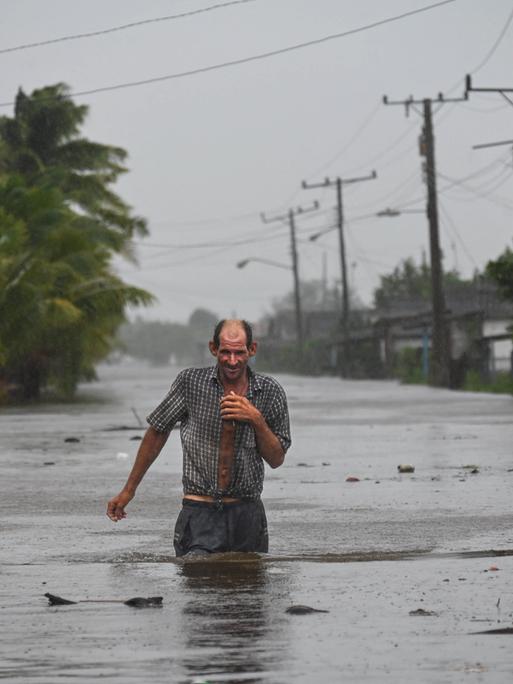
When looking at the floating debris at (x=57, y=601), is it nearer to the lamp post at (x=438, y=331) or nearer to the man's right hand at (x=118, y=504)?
the man's right hand at (x=118, y=504)

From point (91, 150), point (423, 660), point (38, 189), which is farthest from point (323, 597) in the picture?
point (91, 150)

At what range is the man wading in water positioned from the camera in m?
8.98

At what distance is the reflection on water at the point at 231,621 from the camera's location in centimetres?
662

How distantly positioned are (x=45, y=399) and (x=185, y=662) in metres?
44.4

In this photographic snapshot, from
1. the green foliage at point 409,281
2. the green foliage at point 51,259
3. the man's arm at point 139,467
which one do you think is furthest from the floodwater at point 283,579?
the green foliage at point 409,281

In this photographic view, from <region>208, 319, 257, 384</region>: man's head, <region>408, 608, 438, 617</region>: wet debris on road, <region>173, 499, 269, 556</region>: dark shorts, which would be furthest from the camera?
<region>173, 499, 269, 556</region>: dark shorts

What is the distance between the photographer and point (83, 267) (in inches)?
1980

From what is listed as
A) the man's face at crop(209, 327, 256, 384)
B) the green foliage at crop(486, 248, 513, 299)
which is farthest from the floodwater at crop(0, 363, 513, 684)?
the green foliage at crop(486, 248, 513, 299)

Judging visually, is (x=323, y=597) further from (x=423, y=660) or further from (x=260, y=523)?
(x=423, y=660)

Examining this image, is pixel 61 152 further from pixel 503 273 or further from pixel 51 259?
pixel 503 273

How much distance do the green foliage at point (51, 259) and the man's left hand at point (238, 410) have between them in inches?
1354

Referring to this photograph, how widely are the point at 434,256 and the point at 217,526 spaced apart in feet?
157

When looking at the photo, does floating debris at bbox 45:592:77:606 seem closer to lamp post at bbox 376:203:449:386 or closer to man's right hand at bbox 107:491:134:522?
man's right hand at bbox 107:491:134:522

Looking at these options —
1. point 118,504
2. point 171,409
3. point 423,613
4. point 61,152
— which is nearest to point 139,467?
point 118,504
